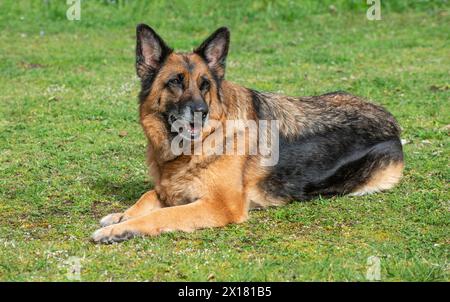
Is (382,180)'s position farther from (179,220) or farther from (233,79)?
(233,79)

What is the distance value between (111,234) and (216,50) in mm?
2006

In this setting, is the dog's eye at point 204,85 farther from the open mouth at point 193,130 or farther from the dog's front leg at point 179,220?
the dog's front leg at point 179,220

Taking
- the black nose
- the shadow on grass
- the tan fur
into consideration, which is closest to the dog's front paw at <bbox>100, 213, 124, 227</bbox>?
the shadow on grass

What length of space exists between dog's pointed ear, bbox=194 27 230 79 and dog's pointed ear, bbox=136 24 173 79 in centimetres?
31

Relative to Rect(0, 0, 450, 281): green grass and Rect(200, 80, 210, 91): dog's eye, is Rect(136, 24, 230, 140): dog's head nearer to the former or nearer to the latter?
Rect(200, 80, 210, 91): dog's eye

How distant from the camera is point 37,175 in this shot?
8.80 m

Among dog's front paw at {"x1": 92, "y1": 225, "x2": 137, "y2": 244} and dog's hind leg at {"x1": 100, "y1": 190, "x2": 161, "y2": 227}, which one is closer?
dog's front paw at {"x1": 92, "y1": 225, "x2": 137, "y2": 244}

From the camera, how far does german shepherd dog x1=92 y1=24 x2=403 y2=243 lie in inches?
282

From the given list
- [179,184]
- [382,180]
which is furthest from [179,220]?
[382,180]

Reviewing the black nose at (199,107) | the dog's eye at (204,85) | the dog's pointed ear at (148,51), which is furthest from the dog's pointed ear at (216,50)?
the black nose at (199,107)

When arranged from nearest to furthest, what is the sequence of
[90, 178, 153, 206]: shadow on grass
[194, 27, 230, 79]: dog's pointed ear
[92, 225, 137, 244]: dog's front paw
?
1. [92, 225, 137, 244]: dog's front paw
2. [194, 27, 230, 79]: dog's pointed ear
3. [90, 178, 153, 206]: shadow on grass

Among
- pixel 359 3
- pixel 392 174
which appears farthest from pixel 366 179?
pixel 359 3

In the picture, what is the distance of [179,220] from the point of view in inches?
275
